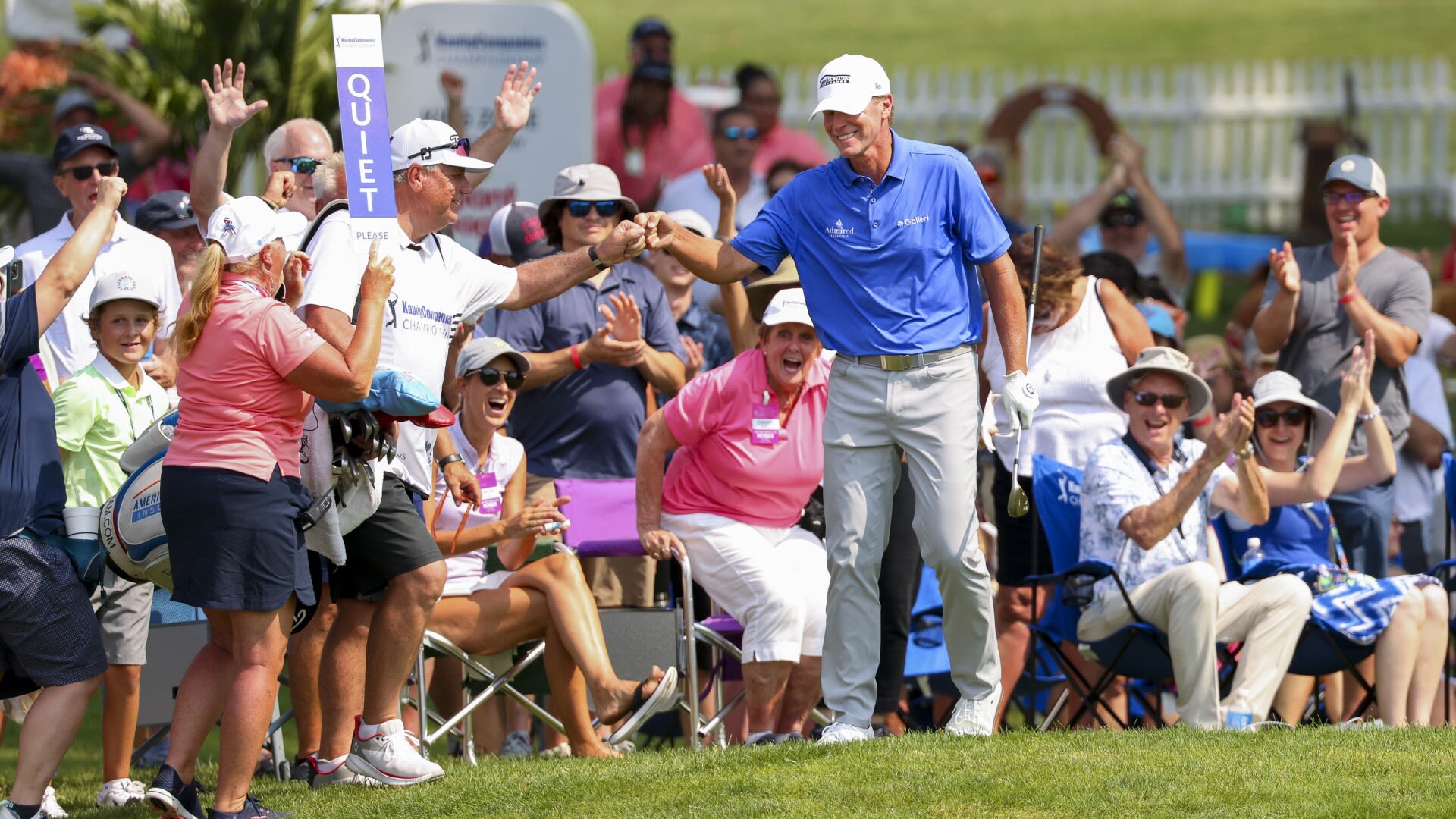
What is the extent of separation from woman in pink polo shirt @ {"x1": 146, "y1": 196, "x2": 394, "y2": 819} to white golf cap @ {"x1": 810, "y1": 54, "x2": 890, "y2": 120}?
59.3 inches

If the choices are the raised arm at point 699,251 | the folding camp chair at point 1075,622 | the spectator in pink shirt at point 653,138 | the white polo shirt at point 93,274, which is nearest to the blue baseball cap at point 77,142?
the white polo shirt at point 93,274

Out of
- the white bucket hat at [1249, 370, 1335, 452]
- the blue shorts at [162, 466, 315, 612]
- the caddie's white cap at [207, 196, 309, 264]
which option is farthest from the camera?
the white bucket hat at [1249, 370, 1335, 452]

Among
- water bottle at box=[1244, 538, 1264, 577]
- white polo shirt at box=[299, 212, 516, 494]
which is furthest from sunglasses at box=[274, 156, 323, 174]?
water bottle at box=[1244, 538, 1264, 577]

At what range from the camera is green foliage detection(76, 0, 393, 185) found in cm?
1095

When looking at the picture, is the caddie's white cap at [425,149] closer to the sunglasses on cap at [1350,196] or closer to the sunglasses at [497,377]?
the sunglasses at [497,377]

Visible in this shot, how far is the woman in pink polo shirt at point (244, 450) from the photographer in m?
5.25

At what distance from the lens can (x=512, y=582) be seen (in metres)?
7.07

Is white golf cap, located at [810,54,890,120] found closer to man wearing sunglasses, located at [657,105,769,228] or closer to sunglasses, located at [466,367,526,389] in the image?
sunglasses, located at [466,367,526,389]

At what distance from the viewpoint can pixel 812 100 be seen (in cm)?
1872

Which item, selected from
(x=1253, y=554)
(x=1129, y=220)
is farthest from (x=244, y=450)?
(x=1129, y=220)

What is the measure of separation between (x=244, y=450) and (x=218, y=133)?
94.5 inches

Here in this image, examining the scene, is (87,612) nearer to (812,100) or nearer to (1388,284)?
(1388,284)

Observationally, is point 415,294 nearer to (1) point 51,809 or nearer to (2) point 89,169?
(1) point 51,809

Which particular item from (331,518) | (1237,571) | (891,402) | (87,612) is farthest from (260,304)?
(1237,571)
